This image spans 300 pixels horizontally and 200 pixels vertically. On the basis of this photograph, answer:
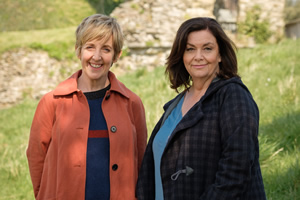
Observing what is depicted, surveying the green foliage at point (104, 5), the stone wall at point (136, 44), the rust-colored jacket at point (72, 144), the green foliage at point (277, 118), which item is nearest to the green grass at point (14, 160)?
the rust-colored jacket at point (72, 144)

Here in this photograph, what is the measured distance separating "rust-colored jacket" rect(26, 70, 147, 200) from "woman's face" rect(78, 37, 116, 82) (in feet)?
0.49

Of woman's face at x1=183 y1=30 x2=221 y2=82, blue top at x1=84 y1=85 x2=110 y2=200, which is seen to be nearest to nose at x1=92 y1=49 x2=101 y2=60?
blue top at x1=84 y1=85 x2=110 y2=200

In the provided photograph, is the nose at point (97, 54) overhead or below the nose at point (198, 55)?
overhead

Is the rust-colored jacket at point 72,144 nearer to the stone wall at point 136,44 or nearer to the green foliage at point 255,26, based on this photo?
the stone wall at point 136,44

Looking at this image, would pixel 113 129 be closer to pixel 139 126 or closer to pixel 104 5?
pixel 139 126

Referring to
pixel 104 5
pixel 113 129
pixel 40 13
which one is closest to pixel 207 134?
pixel 113 129

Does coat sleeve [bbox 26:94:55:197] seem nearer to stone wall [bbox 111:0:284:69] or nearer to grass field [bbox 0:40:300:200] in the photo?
grass field [bbox 0:40:300:200]

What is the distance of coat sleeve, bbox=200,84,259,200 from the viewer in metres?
1.69

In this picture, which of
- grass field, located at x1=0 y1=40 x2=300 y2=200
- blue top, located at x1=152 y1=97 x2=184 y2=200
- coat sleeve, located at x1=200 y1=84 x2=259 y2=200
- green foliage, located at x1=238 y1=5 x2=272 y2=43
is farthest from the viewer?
green foliage, located at x1=238 y1=5 x2=272 y2=43

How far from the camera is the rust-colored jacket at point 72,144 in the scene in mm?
2287

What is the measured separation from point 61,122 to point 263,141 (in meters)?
2.77

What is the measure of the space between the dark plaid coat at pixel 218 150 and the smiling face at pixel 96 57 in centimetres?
80

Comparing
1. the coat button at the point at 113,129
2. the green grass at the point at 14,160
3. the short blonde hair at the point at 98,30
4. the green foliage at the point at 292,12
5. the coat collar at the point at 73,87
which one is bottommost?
the green grass at the point at 14,160

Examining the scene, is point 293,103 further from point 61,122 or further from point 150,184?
point 61,122
